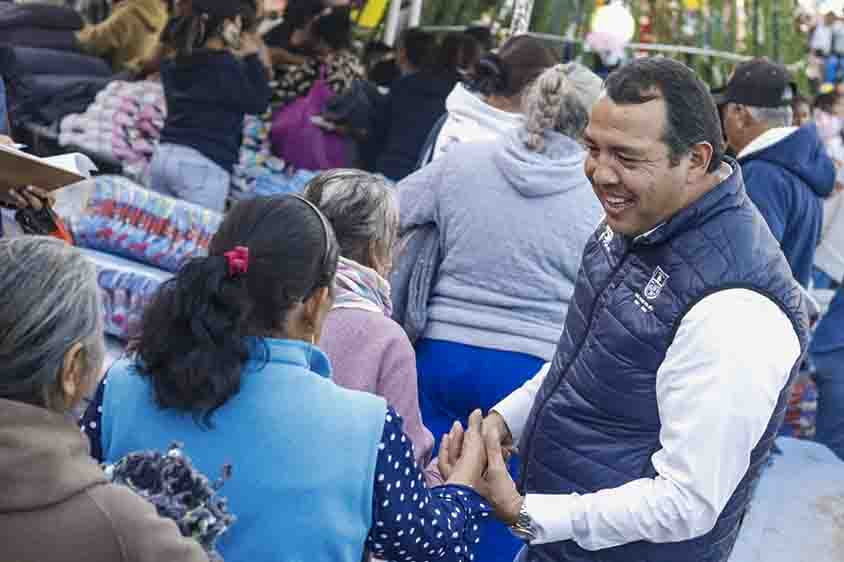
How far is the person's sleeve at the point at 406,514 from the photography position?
6.77 feet

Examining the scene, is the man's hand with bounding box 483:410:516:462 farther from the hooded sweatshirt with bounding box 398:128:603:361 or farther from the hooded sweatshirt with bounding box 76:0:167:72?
the hooded sweatshirt with bounding box 76:0:167:72

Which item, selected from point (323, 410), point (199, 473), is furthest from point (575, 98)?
point (199, 473)

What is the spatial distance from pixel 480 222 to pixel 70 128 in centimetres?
365

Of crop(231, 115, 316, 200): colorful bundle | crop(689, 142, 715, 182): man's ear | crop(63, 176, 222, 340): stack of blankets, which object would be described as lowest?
crop(231, 115, 316, 200): colorful bundle

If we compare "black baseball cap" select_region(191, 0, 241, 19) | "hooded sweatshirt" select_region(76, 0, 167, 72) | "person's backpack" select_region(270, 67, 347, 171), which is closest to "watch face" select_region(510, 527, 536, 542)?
"black baseball cap" select_region(191, 0, 241, 19)

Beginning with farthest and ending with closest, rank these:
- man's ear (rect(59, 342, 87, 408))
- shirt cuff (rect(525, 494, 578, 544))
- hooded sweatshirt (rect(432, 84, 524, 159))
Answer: hooded sweatshirt (rect(432, 84, 524, 159))
shirt cuff (rect(525, 494, 578, 544))
man's ear (rect(59, 342, 87, 408))

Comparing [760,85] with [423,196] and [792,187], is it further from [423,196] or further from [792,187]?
[423,196]

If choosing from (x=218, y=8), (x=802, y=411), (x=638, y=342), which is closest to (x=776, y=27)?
(x=802, y=411)

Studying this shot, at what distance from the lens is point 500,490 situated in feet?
7.98

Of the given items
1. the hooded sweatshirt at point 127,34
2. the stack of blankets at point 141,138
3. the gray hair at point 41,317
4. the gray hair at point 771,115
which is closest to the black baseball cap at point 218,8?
the stack of blankets at point 141,138

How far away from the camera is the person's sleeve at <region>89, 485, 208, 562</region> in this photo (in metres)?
1.70

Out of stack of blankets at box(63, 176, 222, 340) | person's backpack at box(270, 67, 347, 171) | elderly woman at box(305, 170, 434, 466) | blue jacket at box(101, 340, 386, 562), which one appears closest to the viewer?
blue jacket at box(101, 340, 386, 562)

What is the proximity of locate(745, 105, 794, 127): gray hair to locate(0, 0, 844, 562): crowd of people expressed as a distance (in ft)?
5.30

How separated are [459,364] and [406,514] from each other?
5.09 feet
